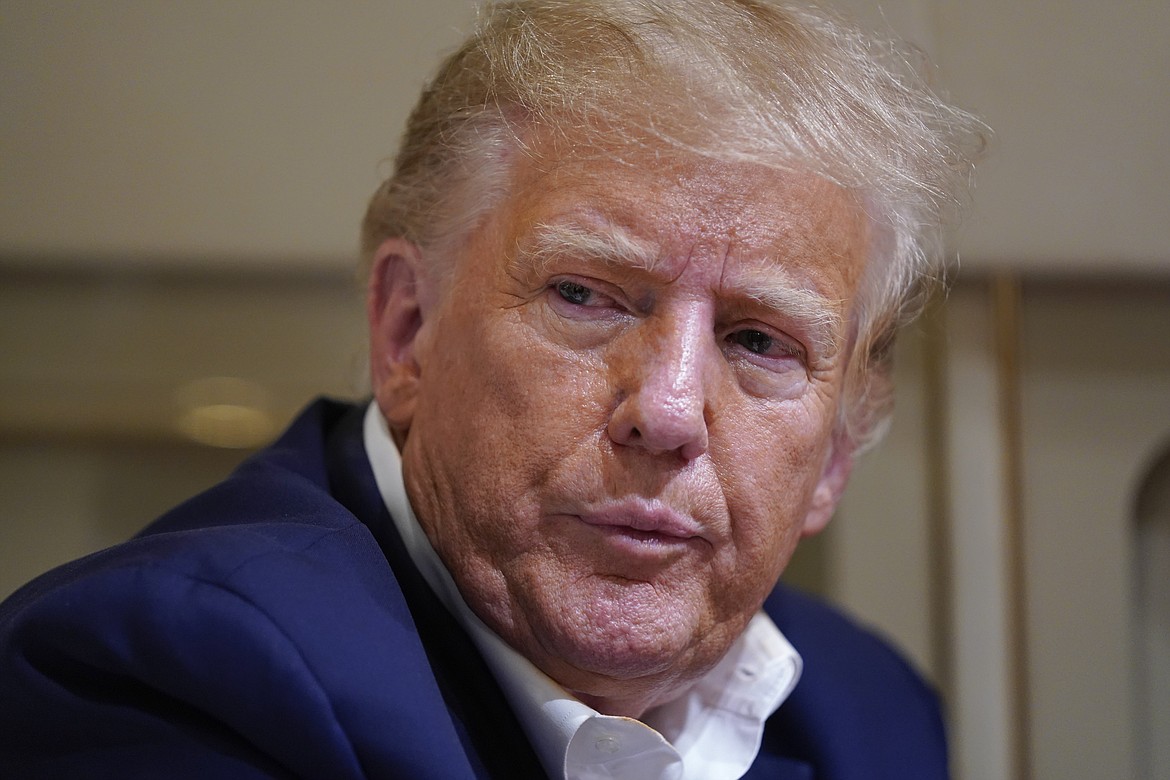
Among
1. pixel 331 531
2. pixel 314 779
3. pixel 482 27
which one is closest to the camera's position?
pixel 314 779

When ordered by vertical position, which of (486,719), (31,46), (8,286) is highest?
(31,46)

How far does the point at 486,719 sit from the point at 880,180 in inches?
29.2

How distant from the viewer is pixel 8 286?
77.3 inches

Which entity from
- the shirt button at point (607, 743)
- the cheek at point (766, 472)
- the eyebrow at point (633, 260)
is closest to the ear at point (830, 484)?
the cheek at point (766, 472)

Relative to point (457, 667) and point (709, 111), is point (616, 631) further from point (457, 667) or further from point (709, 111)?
point (709, 111)

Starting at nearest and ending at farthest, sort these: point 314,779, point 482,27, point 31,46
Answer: point 314,779
point 482,27
point 31,46

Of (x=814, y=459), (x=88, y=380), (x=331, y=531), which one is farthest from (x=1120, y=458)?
(x=88, y=380)

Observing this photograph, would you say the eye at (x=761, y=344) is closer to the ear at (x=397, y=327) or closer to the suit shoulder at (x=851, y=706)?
the ear at (x=397, y=327)

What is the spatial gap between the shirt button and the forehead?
50 cm

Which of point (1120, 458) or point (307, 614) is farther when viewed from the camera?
point (1120, 458)

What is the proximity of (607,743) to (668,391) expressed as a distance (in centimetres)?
39

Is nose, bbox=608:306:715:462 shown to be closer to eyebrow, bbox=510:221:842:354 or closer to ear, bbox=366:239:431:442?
eyebrow, bbox=510:221:842:354

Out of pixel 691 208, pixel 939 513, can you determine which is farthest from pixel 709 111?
pixel 939 513

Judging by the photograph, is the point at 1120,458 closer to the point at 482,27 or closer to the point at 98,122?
the point at 482,27
